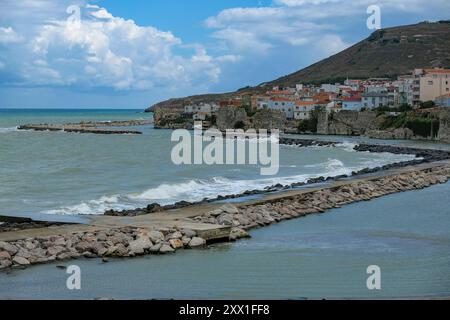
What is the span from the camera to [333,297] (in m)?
13.2

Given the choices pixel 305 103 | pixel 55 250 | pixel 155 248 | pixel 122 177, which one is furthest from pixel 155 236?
pixel 305 103

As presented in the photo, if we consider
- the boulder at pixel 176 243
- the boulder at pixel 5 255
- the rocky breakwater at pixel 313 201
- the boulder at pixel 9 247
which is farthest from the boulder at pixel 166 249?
the boulder at pixel 5 255

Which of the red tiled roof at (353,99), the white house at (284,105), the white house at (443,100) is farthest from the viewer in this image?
the white house at (284,105)

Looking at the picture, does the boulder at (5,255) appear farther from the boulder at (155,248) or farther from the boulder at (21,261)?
the boulder at (155,248)

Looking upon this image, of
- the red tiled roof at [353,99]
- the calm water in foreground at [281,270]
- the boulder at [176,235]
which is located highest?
the red tiled roof at [353,99]

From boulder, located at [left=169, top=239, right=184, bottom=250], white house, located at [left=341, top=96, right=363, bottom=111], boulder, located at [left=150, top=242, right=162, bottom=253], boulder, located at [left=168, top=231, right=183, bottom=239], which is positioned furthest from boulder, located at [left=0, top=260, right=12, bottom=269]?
white house, located at [left=341, top=96, right=363, bottom=111]

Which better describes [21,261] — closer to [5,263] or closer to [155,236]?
[5,263]

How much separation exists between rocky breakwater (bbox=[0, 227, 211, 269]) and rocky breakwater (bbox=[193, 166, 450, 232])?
1.95 metres

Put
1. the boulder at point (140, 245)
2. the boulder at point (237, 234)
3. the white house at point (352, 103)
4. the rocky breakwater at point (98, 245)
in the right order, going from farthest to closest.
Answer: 1. the white house at point (352, 103)
2. the boulder at point (237, 234)
3. the boulder at point (140, 245)
4. the rocky breakwater at point (98, 245)

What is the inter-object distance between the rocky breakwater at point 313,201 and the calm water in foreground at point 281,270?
759mm

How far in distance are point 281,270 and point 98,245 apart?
14.7 feet

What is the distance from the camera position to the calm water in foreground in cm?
1362

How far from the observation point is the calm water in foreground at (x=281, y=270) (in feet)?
44.7

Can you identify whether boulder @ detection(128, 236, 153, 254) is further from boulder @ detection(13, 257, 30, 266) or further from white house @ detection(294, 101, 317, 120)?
white house @ detection(294, 101, 317, 120)
